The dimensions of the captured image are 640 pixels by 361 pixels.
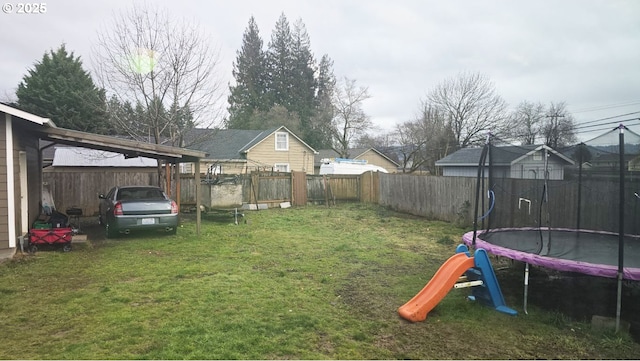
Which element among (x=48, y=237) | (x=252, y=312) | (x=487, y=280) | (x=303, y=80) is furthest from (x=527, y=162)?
(x=303, y=80)

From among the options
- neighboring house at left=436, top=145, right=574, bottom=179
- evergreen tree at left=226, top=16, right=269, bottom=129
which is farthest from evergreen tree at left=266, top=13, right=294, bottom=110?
neighboring house at left=436, top=145, right=574, bottom=179

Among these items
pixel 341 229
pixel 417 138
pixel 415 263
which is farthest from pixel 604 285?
pixel 417 138

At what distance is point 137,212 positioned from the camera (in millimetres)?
8484

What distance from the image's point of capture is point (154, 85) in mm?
11781

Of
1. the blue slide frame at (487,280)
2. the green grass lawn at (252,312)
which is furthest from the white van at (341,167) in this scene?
the blue slide frame at (487,280)

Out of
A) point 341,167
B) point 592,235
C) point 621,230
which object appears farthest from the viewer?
point 341,167

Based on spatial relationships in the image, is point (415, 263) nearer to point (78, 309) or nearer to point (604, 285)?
point (604, 285)

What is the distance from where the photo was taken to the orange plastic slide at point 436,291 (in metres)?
4.09

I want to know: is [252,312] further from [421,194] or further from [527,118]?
[527,118]

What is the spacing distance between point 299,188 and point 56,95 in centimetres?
1637

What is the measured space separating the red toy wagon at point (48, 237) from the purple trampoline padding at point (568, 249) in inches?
293

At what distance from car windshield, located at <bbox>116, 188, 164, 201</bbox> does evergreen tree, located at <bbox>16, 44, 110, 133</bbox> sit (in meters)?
15.0

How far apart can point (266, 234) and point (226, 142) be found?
18194mm
